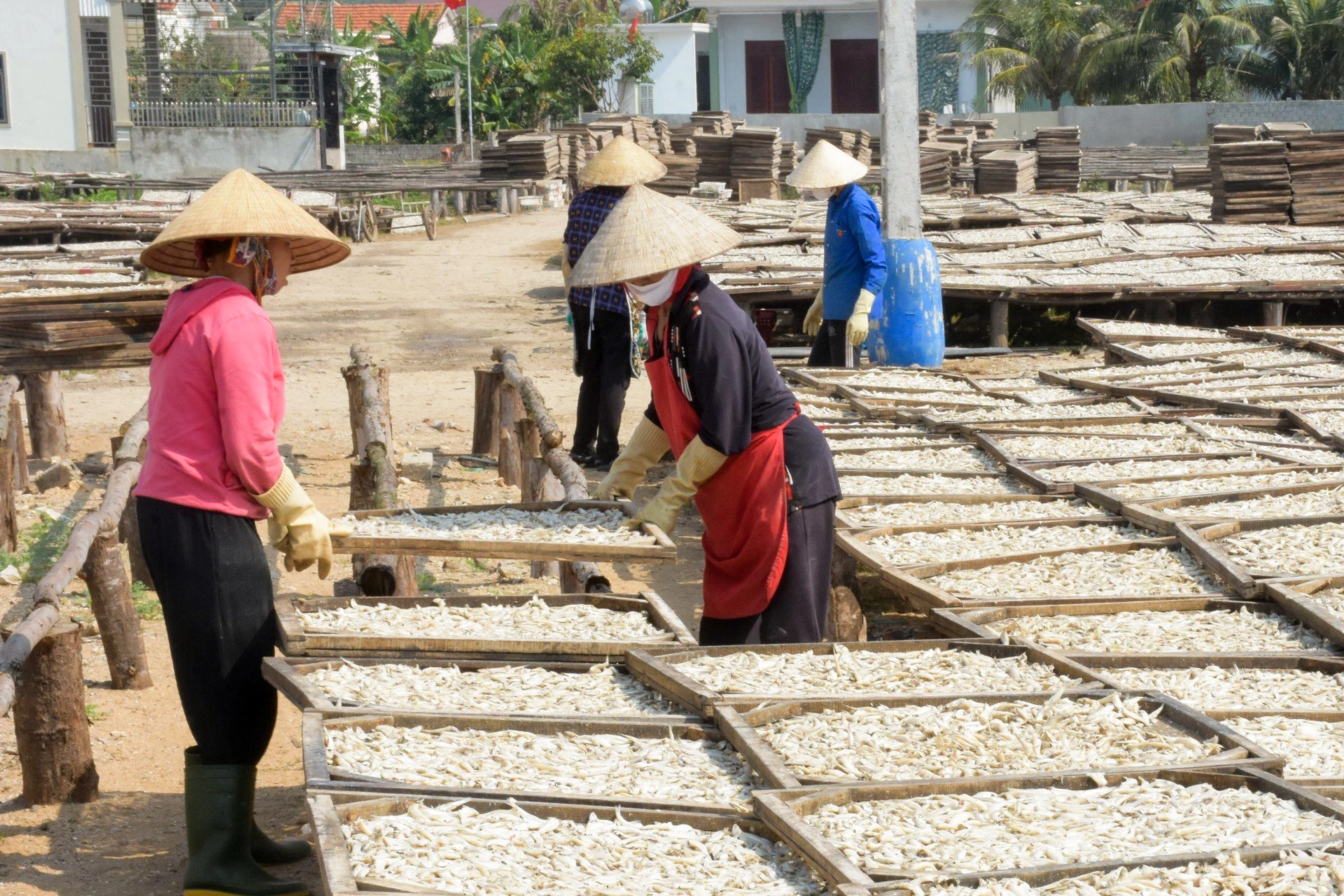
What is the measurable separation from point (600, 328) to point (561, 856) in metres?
5.33

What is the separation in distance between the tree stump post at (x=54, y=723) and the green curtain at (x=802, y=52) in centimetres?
3441

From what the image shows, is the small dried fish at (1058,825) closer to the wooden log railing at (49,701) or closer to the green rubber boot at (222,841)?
the green rubber boot at (222,841)

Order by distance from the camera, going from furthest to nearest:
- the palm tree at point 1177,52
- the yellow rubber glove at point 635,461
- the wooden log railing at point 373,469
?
1. the palm tree at point 1177,52
2. the wooden log railing at point 373,469
3. the yellow rubber glove at point 635,461

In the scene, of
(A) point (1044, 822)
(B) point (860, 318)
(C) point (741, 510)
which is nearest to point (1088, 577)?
(C) point (741, 510)

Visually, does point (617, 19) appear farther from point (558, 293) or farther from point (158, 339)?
point (158, 339)

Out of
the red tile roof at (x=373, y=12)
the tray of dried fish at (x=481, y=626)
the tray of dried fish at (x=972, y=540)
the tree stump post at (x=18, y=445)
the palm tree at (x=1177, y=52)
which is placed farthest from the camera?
the red tile roof at (x=373, y=12)

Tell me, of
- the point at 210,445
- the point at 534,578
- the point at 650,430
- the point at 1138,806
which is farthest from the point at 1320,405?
the point at 210,445

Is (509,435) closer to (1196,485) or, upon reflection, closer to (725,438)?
(1196,485)

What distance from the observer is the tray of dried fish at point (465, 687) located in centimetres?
328

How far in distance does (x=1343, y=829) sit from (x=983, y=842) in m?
0.63

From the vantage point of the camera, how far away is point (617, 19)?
38781 mm

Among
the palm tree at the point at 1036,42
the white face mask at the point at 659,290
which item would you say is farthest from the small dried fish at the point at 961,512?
the palm tree at the point at 1036,42

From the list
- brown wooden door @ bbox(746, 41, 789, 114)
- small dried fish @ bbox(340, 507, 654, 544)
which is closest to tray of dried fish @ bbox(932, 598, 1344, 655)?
small dried fish @ bbox(340, 507, 654, 544)

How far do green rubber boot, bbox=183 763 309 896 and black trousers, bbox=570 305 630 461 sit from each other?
4442 millimetres
